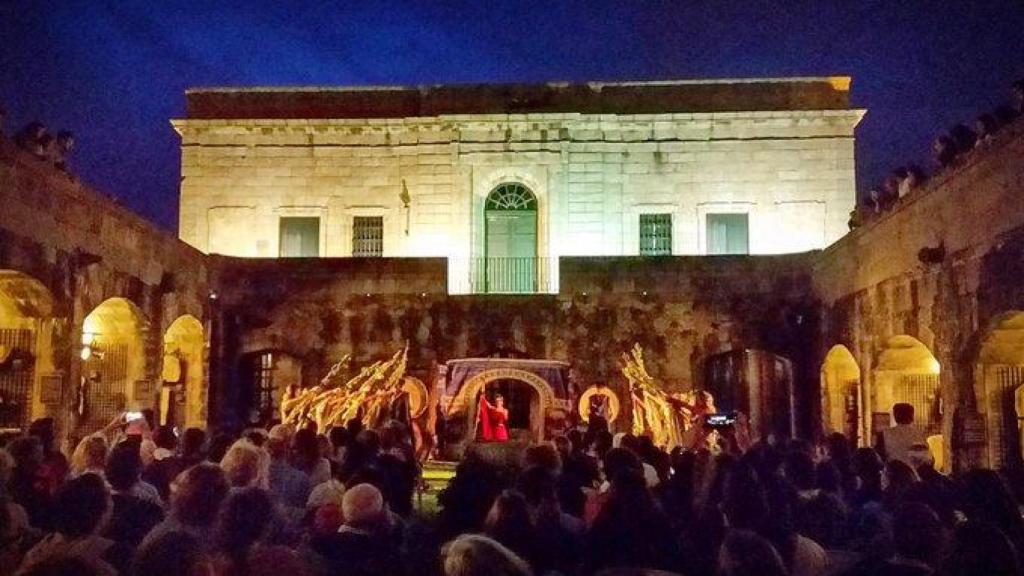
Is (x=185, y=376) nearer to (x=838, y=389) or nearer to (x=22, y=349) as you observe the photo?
(x=22, y=349)

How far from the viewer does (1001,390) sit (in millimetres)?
11750

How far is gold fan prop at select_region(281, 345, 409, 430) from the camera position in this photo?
15.2 meters

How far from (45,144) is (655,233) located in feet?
55.6

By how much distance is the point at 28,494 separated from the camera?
5.95 m

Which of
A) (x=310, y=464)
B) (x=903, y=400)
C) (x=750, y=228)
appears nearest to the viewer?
(x=310, y=464)

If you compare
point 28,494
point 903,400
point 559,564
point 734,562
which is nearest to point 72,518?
point 28,494

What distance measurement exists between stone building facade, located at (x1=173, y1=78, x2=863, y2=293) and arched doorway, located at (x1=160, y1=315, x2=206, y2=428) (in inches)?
274

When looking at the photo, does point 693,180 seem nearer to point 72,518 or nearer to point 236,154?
point 236,154

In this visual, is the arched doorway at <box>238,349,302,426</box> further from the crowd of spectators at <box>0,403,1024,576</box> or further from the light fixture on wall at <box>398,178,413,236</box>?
the crowd of spectators at <box>0,403,1024,576</box>

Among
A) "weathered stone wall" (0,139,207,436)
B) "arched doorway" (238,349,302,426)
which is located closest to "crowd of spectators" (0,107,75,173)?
"weathered stone wall" (0,139,207,436)

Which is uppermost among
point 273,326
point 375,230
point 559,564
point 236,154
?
point 236,154

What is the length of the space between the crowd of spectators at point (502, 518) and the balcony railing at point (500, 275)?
17.7 metres

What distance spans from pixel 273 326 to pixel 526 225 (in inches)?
337

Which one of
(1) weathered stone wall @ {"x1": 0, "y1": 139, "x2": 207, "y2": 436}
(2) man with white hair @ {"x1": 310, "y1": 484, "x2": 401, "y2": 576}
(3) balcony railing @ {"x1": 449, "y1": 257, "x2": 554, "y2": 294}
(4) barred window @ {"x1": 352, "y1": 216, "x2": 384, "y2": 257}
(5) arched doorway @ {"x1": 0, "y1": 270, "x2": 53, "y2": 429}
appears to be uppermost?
(4) barred window @ {"x1": 352, "y1": 216, "x2": 384, "y2": 257}
